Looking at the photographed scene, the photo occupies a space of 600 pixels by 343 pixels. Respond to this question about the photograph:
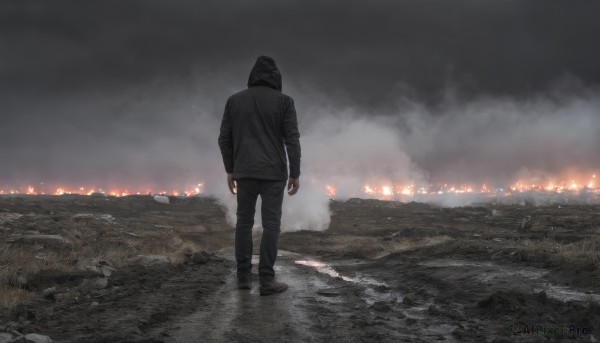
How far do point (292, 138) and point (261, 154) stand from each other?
1.60 feet

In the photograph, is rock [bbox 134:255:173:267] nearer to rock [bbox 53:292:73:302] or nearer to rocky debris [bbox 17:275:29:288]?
rocky debris [bbox 17:275:29:288]

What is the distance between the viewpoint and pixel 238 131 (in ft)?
18.6

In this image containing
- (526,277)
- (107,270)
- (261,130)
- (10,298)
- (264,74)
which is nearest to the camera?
(10,298)

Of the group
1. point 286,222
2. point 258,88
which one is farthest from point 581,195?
point 258,88

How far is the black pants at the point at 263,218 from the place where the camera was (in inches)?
217

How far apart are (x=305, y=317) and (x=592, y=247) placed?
644 centimetres

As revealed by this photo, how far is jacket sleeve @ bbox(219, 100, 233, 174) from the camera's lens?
5.85 meters

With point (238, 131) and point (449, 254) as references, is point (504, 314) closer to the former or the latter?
point (238, 131)

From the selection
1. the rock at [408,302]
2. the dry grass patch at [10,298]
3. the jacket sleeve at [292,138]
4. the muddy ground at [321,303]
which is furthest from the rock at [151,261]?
the rock at [408,302]

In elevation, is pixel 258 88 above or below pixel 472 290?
above

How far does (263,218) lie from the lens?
18.2ft

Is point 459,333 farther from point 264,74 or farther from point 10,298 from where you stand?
point 10,298

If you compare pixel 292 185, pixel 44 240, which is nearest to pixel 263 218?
pixel 292 185

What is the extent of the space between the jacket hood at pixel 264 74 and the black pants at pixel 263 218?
4.66ft
